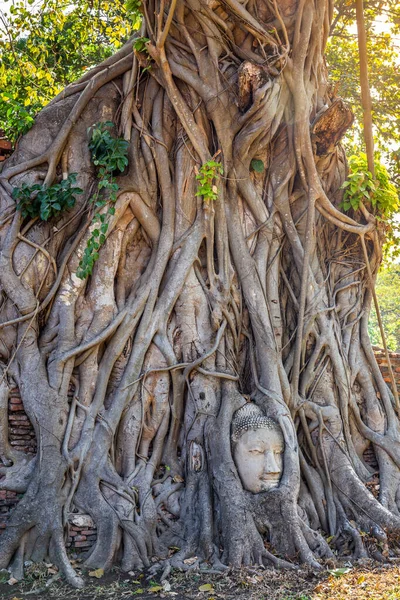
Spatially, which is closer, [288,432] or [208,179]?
[288,432]

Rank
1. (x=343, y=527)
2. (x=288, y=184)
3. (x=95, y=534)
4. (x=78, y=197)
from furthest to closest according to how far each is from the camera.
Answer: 1. (x=288, y=184)
2. (x=78, y=197)
3. (x=343, y=527)
4. (x=95, y=534)

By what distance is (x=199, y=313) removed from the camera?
5.02 metres

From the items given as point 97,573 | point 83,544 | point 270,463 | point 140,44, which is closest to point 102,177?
point 140,44

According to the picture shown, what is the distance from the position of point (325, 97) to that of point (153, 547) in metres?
4.13

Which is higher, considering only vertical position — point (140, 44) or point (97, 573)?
point (140, 44)

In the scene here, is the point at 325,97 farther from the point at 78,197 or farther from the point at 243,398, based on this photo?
the point at 243,398

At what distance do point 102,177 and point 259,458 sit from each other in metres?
2.45

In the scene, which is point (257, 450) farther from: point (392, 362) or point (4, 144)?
point (4, 144)

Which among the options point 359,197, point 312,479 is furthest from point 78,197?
point 312,479

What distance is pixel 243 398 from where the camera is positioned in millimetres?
4773

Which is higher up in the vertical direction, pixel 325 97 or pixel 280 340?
pixel 325 97

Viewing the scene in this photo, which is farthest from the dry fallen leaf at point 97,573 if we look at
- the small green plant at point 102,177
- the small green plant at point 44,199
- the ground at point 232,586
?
the small green plant at point 44,199

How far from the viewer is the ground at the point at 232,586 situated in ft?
11.5

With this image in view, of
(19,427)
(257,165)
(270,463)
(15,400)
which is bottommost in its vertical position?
(270,463)
